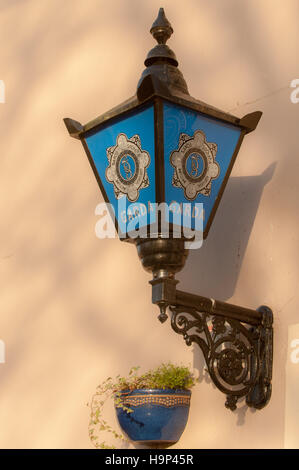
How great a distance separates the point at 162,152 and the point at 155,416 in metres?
0.60

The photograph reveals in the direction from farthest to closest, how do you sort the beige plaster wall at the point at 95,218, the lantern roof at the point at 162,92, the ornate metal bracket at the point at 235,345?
the beige plaster wall at the point at 95,218 → the ornate metal bracket at the point at 235,345 → the lantern roof at the point at 162,92

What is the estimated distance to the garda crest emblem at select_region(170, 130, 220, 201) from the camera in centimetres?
154

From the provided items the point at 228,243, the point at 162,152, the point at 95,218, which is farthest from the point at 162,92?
the point at 95,218

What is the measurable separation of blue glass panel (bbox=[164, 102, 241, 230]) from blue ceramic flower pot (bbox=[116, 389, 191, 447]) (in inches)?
15.9

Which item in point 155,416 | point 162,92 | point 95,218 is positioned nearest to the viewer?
point 162,92

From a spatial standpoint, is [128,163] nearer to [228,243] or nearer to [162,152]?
[162,152]

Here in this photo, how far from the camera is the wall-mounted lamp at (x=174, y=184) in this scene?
59.5 inches

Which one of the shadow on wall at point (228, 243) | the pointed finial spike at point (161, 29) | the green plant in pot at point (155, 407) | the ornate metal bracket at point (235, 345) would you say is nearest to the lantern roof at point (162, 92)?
the pointed finial spike at point (161, 29)

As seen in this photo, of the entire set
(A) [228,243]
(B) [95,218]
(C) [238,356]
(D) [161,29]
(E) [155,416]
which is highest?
(D) [161,29]

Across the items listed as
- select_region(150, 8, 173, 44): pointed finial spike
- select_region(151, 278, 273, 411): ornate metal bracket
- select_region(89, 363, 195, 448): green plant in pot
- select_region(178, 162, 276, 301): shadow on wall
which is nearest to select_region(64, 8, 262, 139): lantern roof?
select_region(150, 8, 173, 44): pointed finial spike

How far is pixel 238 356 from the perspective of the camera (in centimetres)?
167

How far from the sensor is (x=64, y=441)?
6.96 feet

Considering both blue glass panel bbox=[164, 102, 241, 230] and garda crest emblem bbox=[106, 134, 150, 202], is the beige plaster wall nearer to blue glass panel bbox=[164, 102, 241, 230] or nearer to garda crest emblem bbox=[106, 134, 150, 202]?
blue glass panel bbox=[164, 102, 241, 230]

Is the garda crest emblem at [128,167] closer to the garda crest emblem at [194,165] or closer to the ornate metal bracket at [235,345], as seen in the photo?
the garda crest emblem at [194,165]
